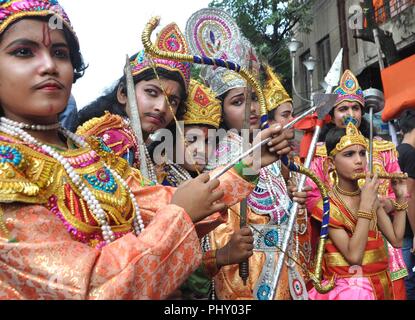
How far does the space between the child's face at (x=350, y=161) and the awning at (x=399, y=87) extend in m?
1.22

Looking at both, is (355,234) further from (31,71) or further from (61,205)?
(31,71)

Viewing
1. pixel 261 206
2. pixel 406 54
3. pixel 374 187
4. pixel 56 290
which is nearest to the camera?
pixel 56 290

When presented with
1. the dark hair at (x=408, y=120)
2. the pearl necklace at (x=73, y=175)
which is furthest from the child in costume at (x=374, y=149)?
the pearl necklace at (x=73, y=175)

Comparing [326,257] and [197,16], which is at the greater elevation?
[197,16]

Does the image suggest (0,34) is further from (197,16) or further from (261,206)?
(261,206)

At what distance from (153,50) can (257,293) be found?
157cm

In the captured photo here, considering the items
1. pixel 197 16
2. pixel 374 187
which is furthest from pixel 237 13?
pixel 197 16

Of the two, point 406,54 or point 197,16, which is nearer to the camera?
point 197,16

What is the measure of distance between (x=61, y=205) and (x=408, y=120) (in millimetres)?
3759

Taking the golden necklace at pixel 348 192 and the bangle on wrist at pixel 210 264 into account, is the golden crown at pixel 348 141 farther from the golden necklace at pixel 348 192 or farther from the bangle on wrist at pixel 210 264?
the bangle on wrist at pixel 210 264

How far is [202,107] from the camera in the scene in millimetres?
2879

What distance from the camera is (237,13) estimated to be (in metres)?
6.22

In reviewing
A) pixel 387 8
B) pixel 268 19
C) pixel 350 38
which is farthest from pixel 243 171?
pixel 350 38

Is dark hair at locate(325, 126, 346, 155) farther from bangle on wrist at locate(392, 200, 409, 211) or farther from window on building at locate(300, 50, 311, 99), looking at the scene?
window on building at locate(300, 50, 311, 99)
